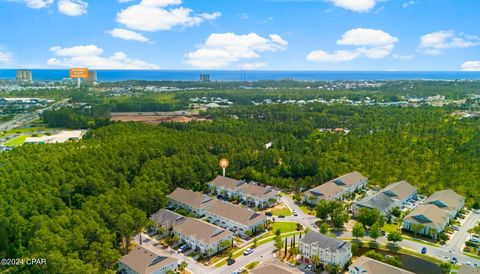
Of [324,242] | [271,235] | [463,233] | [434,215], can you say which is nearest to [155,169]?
[271,235]

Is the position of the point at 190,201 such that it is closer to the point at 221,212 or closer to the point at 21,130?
the point at 221,212

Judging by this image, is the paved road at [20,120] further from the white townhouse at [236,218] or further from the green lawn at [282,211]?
the green lawn at [282,211]

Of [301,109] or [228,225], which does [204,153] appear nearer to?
[228,225]

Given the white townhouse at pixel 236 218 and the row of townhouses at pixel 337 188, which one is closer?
the white townhouse at pixel 236 218

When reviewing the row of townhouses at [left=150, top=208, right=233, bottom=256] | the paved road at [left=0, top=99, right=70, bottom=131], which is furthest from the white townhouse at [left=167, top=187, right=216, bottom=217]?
the paved road at [left=0, top=99, right=70, bottom=131]

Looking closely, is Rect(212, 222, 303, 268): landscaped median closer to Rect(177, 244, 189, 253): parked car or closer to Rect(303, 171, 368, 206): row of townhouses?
Rect(177, 244, 189, 253): parked car

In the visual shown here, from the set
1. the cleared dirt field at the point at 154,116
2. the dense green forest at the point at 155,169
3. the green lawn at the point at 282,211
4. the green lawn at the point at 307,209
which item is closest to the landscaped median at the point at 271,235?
the green lawn at the point at 282,211
